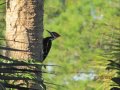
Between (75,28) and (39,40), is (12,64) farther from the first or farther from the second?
(75,28)

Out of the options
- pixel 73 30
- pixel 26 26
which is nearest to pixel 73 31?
pixel 73 30

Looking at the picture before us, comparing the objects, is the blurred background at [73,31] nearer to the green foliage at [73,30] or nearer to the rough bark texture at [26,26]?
the green foliage at [73,30]

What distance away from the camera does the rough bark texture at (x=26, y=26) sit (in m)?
5.87

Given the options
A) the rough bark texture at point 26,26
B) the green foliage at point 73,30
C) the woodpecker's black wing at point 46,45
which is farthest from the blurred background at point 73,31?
the rough bark texture at point 26,26

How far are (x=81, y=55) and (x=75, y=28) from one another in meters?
2.68

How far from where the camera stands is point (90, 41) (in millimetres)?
29938

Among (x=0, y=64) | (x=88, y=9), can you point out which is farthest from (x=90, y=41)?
(x=0, y=64)

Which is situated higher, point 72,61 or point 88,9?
point 88,9

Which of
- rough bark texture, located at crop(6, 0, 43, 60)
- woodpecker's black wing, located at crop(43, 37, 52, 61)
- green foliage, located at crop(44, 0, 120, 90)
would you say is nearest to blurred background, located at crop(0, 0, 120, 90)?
green foliage, located at crop(44, 0, 120, 90)

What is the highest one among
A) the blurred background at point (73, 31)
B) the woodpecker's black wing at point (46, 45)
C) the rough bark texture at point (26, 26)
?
the rough bark texture at point (26, 26)

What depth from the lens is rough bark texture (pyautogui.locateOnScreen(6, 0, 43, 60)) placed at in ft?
19.2

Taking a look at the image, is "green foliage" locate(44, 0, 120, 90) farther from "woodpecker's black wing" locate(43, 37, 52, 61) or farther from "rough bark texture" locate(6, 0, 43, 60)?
"rough bark texture" locate(6, 0, 43, 60)

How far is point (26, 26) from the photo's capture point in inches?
233

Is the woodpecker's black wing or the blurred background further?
the blurred background
